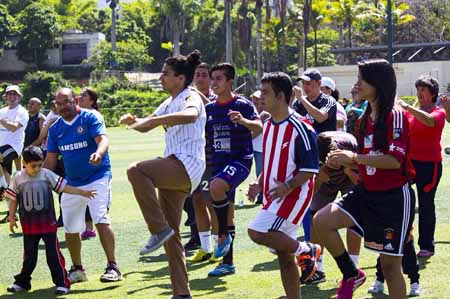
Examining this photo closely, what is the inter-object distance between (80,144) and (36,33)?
8039cm

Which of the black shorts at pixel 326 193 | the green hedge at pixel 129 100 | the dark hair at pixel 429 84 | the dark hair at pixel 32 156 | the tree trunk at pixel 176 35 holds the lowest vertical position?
the green hedge at pixel 129 100

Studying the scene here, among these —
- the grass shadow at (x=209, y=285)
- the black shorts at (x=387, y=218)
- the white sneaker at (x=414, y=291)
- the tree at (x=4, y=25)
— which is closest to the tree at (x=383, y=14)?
the tree at (x=4, y=25)

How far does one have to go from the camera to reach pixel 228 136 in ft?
30.6

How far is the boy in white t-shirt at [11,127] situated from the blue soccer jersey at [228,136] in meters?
6.36

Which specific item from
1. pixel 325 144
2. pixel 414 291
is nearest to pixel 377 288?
pixel 414 291

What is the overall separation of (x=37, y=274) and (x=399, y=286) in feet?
15.5

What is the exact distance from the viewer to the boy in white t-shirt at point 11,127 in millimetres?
14734

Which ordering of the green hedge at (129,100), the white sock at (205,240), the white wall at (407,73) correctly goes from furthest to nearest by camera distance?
1. the white wall at (407,73)
2. the green hedge at (129,100)
3. the white sock at (205,240)

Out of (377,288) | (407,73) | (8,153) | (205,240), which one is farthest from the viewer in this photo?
(407,73)

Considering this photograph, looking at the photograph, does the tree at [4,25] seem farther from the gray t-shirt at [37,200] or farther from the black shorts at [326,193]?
the black shorts at [326,193]

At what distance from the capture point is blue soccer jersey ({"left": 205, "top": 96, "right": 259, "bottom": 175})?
30.5ft

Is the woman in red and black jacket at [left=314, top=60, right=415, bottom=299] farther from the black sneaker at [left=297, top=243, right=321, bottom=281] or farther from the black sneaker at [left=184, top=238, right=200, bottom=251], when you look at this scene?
the black sneaker at [left=184, top=238, right=200, bottom=251]

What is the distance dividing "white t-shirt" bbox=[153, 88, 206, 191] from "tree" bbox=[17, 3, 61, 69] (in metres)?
80.3

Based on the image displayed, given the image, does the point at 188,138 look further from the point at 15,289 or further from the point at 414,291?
the point at 15,289
